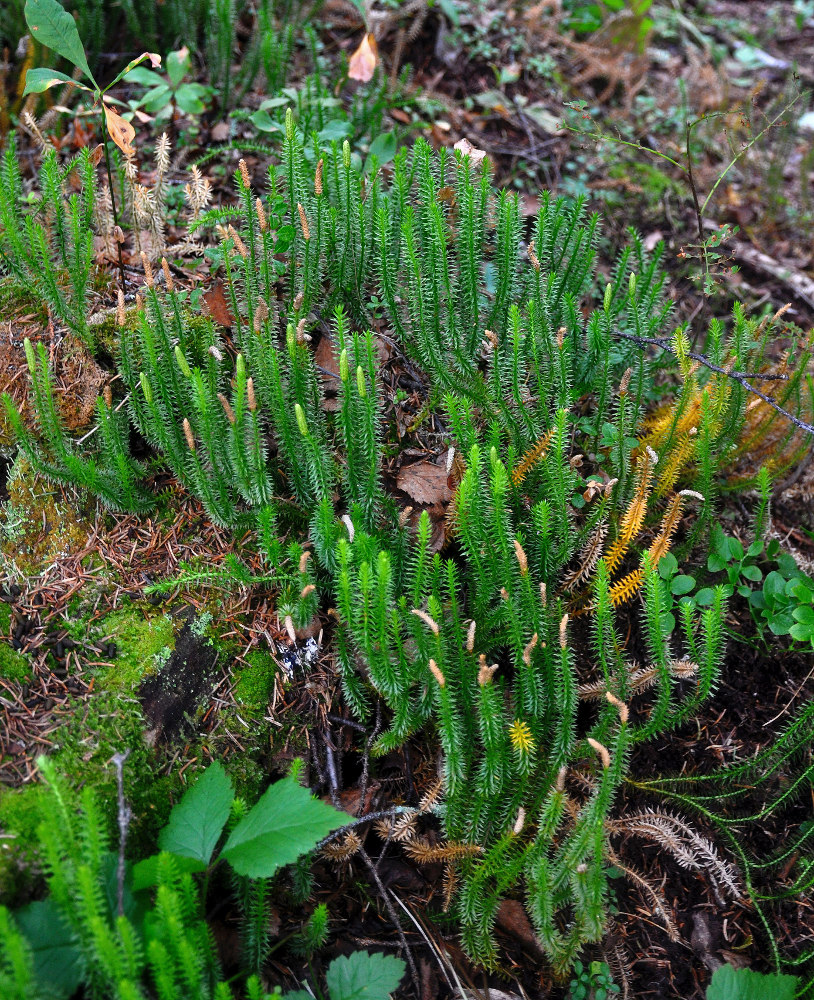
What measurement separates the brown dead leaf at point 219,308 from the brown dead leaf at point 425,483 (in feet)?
2.73

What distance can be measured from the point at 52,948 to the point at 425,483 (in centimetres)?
162

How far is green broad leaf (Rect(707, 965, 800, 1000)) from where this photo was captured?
1940 mm

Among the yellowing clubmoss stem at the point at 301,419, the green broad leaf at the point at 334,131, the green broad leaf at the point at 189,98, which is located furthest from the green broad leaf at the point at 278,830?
the green broad leaf at the point at 189,98

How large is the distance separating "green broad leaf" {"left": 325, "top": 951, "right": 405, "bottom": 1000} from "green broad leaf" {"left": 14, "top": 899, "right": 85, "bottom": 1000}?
59 centimetres

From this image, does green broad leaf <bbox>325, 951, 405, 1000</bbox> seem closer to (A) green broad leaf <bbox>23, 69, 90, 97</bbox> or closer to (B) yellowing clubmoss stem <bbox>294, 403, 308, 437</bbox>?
(B) yellowing clubmoss stem <bbox>294, 403, 308, 437</bbox>

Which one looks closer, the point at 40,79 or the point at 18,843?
the point at 18,843

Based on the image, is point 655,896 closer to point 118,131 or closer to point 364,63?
point 118,131

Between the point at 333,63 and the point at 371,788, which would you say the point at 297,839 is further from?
the point at 333,63

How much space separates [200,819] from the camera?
1881 mm

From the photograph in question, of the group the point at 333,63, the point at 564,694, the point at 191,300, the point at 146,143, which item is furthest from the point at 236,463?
the point at 333,63

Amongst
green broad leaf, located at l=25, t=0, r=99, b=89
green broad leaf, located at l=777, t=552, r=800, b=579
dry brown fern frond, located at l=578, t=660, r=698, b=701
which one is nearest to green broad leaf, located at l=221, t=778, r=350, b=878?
dry brown fern frond, located at l=578, t=660, r=698, b=701

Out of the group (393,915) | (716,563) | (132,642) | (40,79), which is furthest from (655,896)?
(40,79)

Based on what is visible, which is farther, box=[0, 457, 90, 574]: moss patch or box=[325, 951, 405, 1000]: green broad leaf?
box=[0, 457, 90, 574]: moss patch

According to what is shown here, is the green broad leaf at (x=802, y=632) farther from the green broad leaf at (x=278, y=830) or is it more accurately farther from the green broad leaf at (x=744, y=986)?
the green broad leaf at (x=278, y=830)
